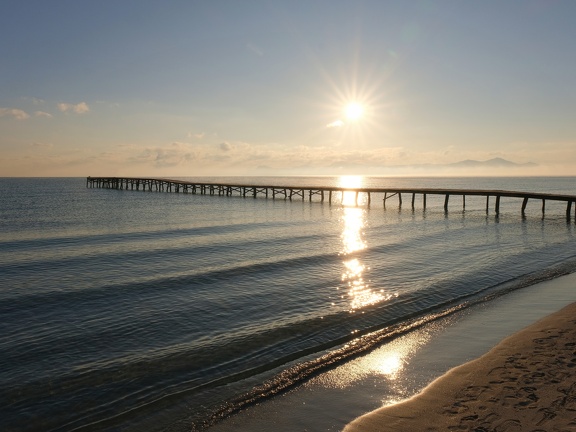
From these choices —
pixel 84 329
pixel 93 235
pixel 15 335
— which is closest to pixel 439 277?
pixel 84 329

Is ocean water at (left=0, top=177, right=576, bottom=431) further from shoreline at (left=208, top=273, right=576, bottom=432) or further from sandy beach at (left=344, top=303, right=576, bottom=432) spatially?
sandy beach at (left=344, top=303, right=576, bottom=432)

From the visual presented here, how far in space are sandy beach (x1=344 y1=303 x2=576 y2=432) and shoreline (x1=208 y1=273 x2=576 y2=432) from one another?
0.31 metres

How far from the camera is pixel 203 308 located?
1143 centimetres

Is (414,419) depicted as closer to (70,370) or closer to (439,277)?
(70,370)

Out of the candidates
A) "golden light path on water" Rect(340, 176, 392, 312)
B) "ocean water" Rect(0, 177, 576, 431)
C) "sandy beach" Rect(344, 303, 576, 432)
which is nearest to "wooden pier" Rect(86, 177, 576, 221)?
"ocean water" Rect(0, 177, 576, 431)

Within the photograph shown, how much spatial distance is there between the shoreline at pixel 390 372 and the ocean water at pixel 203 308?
389 millimetres

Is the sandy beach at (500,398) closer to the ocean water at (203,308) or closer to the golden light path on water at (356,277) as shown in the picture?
the ocean water at (203,308)

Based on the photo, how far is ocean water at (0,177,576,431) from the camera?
22.6 feet

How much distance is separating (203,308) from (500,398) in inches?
295

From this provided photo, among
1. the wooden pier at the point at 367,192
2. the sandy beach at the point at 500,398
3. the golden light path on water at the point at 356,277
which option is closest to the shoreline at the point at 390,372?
the sandy beach at the point at 500,398

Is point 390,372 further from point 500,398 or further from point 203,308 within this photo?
point 203,308

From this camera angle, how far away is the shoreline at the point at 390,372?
594cm

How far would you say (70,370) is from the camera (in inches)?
308

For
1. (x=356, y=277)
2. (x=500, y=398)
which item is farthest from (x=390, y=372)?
(x=356, y=277)
